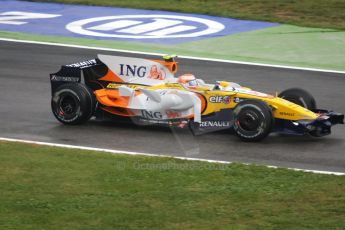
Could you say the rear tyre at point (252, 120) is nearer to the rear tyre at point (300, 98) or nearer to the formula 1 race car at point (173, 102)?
the formula 1 race car at point (173, 102)

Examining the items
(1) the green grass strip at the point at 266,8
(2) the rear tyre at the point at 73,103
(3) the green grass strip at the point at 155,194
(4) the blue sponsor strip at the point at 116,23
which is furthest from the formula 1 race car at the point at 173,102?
(1) the green grass strip at the point at 266,8

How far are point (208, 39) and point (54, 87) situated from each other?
775cm

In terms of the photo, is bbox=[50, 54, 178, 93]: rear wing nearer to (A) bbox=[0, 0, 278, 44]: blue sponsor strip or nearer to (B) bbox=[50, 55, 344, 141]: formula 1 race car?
(B) bbox=[50, 55, 344, 141]: formula 1 race car

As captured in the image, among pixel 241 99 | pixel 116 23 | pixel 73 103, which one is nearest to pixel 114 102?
pixel 73 103

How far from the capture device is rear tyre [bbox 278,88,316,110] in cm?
1488

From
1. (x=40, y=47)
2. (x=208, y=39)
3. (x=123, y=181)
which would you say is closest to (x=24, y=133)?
(x=123, y=181)

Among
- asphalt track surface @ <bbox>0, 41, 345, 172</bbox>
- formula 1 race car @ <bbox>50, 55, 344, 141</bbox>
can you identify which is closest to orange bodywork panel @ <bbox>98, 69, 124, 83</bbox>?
formula 1 race car @ <bbox>50, 55, 344, 141</bbox>

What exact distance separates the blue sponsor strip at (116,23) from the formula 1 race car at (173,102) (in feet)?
22.8

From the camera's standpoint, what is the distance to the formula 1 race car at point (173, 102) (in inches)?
556

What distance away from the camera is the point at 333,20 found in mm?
24000

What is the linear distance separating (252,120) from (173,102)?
1.32m

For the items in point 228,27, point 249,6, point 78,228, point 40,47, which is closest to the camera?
point 78,228

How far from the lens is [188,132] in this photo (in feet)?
49.1

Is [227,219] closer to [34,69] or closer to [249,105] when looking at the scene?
[249,105]
